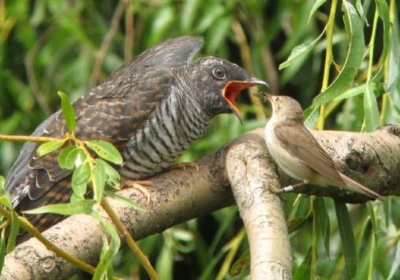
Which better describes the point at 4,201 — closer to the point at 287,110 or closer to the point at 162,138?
the point at 287,110

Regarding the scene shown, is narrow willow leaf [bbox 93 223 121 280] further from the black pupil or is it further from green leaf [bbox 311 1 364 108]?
the black pupil

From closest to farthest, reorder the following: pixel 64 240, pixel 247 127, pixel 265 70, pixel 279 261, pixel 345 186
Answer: pixel 279 261 < pixel 64 240 < pixel 345 186 < pixel 247 127 < pixel 265 70

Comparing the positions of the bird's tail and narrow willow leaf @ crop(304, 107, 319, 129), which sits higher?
narrow willow leaf @ crop(304, 107, 319, 129)

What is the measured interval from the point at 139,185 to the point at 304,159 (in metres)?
0.50

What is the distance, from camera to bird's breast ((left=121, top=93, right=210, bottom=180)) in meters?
3.36

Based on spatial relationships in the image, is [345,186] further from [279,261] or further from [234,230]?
[234,230]

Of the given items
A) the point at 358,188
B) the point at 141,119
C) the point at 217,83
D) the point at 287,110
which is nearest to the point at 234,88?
the point at 217,83

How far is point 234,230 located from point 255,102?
0.84 metres

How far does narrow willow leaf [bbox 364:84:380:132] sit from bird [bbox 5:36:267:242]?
60 centimetres

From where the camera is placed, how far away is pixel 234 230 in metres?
5.68

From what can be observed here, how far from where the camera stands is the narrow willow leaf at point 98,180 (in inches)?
80.5

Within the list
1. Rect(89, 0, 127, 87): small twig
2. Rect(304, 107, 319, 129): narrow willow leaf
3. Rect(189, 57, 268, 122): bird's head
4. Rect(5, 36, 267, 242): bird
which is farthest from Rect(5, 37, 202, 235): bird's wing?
Rect(89, 0, 127, 87): small twig

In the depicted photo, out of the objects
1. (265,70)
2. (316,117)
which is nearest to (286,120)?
(316,117)

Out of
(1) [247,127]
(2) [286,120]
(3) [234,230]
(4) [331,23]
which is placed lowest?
(3) [234,230]
